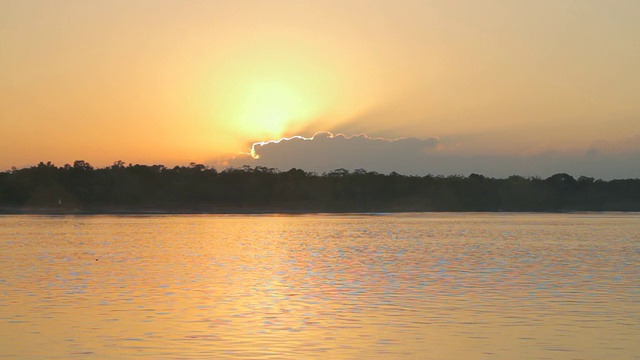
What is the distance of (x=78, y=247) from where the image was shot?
54406 mm

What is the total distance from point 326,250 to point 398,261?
10233 mm

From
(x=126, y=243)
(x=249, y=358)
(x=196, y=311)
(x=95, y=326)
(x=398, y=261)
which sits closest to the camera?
(x=249, y=358)

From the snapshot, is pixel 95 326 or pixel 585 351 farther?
pixel 95 326

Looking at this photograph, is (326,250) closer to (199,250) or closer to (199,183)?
(199,250)

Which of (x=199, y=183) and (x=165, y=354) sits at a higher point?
(x=199, y=183)

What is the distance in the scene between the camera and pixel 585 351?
18.6 metres

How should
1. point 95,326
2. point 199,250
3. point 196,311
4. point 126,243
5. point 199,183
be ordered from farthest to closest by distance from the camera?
point 199,183 < point 126,243 < point 199,250 < point 196,311 < point 95,326

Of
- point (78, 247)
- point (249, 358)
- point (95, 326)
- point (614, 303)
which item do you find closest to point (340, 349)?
point (249, 358)

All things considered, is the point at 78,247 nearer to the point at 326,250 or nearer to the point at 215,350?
the point at 326,250

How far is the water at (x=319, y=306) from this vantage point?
62.6ft

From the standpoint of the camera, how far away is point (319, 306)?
84.5ft

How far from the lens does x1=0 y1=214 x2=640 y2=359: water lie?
1909cm

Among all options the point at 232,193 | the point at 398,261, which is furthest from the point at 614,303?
the point at 232,193

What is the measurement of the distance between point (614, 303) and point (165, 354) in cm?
1424
